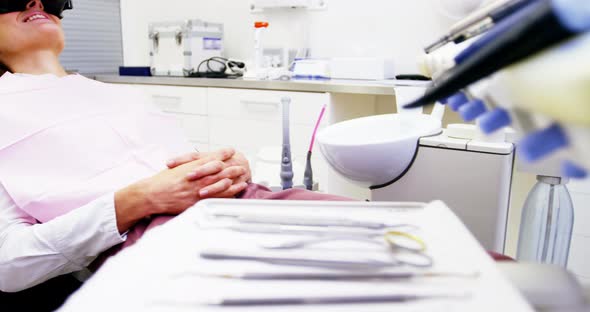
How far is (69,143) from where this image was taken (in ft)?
3.70

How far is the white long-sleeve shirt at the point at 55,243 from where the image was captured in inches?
37.4

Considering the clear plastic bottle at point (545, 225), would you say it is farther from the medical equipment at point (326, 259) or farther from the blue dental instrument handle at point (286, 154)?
the medical equipment at point (326, 259)

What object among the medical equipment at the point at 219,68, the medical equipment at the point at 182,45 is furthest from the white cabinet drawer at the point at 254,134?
the medical equipment at the point at 182,45

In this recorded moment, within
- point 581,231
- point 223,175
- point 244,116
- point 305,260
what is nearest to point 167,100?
point 244,116

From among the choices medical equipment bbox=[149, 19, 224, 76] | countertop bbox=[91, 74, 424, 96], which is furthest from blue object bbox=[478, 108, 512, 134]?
medical equipment bbox=[149, 19, 224, 76]

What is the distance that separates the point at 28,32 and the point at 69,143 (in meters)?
0.46

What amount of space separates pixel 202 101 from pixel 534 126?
2.24m

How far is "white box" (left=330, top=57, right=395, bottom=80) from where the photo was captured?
2311 millimetres

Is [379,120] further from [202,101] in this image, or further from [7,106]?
[202,101]

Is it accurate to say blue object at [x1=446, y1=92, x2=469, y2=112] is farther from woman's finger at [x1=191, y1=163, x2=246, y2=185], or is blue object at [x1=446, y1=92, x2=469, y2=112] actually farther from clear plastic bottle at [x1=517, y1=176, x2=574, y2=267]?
clear plastic bottle at [x1=517, y1=176, x2=574, y2=267]

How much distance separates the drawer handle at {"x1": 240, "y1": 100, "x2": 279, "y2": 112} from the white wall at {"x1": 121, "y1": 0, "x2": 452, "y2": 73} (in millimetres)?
608

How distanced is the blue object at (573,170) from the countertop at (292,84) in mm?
1615

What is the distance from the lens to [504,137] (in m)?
1.20

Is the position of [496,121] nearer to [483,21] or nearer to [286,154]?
[483,21]
